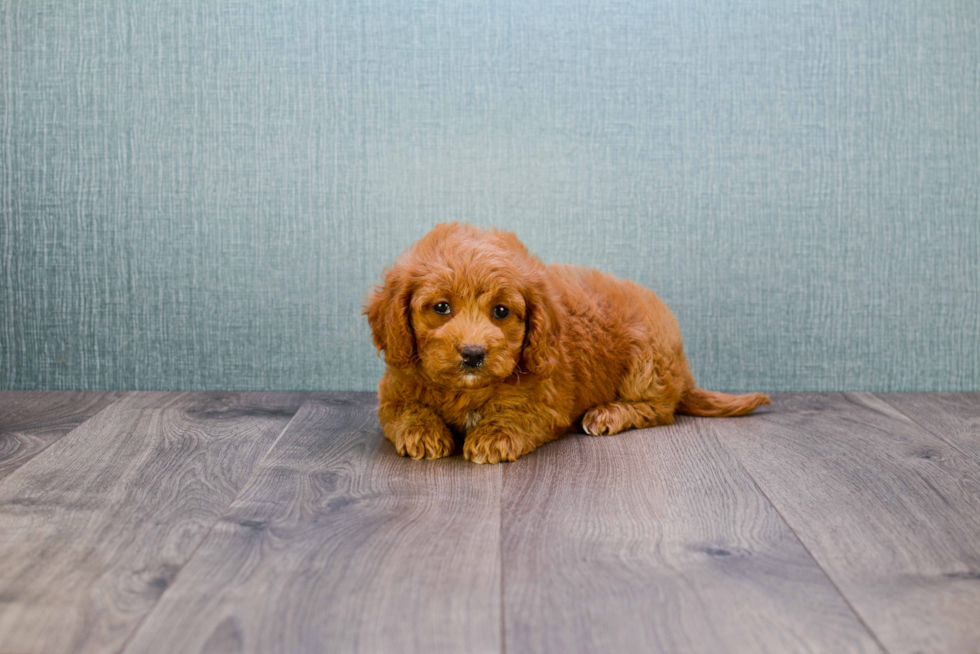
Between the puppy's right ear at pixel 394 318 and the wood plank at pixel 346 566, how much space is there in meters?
0.26

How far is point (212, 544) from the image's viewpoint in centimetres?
151

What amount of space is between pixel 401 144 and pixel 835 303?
1.57 meters

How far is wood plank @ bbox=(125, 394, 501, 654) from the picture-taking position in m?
1.20

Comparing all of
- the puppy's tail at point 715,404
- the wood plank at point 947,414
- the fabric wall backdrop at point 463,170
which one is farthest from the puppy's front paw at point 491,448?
the wood plank at point 947,414

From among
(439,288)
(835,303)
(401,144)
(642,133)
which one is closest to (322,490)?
(439,288)

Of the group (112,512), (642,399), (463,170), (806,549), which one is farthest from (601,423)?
(112,512)

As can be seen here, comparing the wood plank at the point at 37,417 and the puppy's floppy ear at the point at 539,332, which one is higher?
the puppy's floppy ear at the point at 539,332

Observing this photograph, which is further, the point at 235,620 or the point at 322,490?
the point at 322,490

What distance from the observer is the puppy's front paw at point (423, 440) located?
6.76 ft

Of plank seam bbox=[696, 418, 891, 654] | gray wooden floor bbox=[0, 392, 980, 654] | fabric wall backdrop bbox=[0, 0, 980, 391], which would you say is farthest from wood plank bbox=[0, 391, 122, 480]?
plank seam bbox=[696, 418, 891, 654]

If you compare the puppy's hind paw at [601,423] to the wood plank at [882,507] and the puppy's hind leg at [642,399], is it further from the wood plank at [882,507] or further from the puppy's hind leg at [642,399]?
the wood plank at [882,507]

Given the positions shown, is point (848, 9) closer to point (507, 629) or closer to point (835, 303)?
point (835, 303)

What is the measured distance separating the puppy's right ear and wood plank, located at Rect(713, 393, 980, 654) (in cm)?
86

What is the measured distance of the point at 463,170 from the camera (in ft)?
9.37
